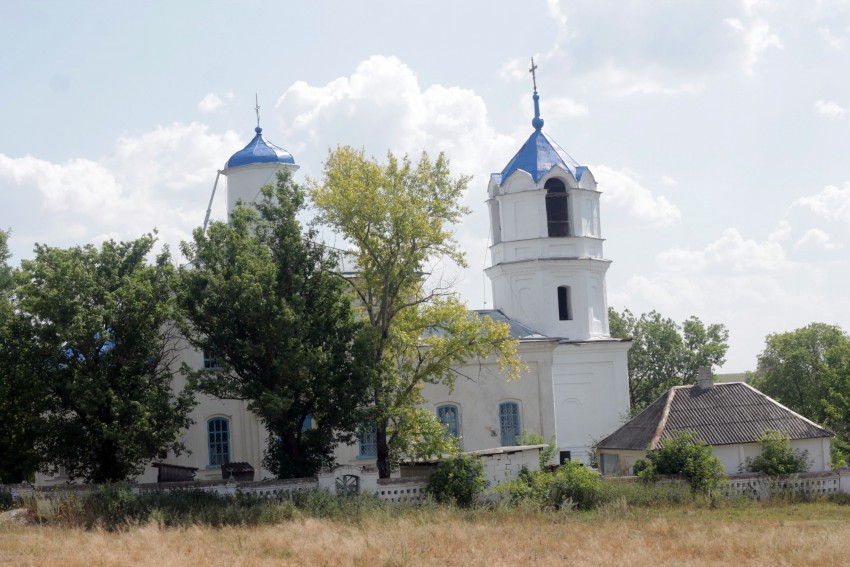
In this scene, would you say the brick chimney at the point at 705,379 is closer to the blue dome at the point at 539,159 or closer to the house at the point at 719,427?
the house at the point at 719,427

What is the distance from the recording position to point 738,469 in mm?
28703

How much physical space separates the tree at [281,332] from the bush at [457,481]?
7.67ft

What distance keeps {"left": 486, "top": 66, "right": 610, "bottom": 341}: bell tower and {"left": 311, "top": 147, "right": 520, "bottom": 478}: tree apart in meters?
7.93

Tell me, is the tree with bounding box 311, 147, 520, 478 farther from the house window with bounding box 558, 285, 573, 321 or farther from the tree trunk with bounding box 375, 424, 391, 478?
the house window with bounding box 558, 285, 573, 321

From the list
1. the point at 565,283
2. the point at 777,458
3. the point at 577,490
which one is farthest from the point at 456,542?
the point at 565,283

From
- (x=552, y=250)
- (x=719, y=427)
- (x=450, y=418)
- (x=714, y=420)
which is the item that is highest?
(x=552, y=250)

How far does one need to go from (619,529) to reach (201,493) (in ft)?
29.7

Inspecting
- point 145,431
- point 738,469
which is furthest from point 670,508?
A: point 145,431

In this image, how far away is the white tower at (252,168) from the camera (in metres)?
32.5

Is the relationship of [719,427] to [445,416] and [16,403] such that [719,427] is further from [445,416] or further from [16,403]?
[16,403]

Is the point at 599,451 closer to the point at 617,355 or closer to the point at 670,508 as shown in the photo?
the point at 617,355

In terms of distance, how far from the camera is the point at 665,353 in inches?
1831

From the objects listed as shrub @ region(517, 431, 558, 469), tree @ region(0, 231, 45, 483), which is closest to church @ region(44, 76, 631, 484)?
shrub @ region(517, 431, 558, 469)

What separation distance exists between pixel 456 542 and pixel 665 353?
30.1m
